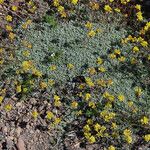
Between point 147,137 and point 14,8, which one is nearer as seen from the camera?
point 147,137

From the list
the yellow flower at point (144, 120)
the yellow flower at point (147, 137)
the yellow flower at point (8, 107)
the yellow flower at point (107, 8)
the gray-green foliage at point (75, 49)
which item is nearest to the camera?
the yellow flower at point (147, 137)

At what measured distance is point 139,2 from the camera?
28.0 feet

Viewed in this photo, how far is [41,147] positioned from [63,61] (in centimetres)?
165

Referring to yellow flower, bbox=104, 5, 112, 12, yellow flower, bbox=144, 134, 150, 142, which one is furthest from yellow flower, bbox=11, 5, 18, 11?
yellow flower, bbox=144, 134, 150, 142

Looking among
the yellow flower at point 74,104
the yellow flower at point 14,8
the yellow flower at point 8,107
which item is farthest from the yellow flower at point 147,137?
the yellow flower at point 14,8

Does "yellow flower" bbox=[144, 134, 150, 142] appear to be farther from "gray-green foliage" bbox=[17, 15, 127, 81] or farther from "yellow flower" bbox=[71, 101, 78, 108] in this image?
"gray-green foliage" bbox=[17, 15, 127, 81]

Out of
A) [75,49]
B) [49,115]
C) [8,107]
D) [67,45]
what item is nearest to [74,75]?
[75,49]

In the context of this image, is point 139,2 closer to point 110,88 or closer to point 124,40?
point 124,40

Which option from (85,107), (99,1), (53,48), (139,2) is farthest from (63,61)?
(139,2)

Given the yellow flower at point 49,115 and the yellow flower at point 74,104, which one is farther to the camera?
the yellow flower at point 74,104

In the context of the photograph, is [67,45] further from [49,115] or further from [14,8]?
[49,115]

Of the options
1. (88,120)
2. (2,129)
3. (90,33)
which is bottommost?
(2,129)

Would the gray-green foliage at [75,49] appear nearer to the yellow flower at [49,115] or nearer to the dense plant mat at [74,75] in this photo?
the dense plant mat at [74,75]

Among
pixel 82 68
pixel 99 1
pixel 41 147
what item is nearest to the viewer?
pixel 41 147
